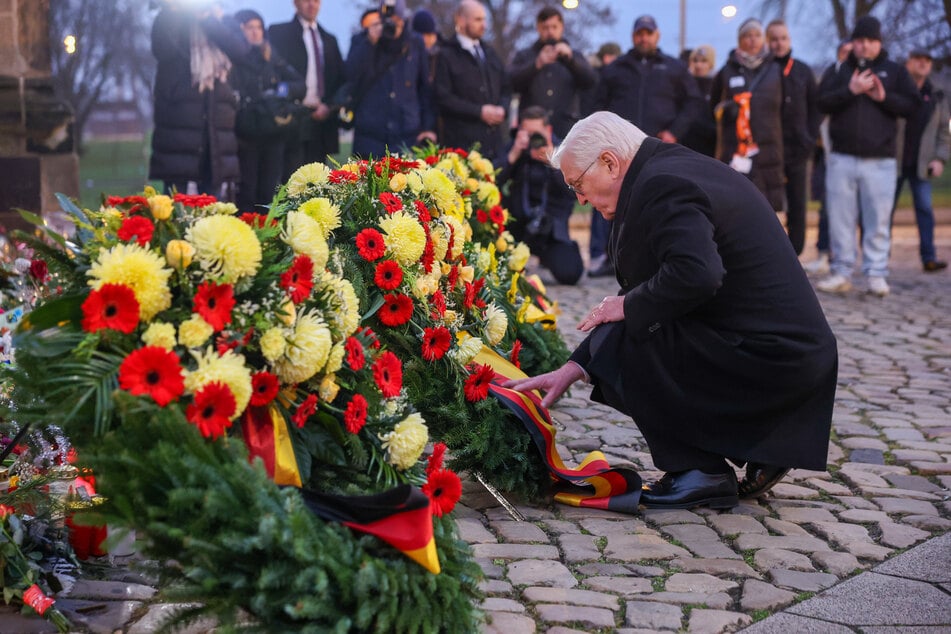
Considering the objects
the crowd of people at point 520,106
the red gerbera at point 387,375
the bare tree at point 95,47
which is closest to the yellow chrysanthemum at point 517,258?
the red gerbera at point 387,375

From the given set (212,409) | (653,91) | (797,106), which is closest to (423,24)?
(653,91)

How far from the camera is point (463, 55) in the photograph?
10.6 meters

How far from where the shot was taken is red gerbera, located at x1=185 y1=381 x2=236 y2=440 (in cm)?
286

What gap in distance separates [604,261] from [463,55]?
99.7 inches

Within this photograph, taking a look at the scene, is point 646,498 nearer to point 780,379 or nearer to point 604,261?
point 780,379

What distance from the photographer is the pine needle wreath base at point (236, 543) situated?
272 cm

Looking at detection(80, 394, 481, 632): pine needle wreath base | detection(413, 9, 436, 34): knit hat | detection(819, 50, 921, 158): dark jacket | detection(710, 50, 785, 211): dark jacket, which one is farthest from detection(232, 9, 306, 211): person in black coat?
detection(80, 394, 481, 632): pine needle wreath base

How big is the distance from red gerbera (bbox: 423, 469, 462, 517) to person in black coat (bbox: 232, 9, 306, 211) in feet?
20.8

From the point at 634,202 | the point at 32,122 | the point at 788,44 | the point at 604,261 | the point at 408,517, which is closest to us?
the point at 408,517

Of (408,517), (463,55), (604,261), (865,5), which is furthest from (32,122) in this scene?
(865,5)

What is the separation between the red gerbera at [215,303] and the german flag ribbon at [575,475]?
1696mm

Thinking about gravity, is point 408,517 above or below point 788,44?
below

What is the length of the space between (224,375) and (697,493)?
211 cm

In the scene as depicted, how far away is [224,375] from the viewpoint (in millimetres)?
2893
